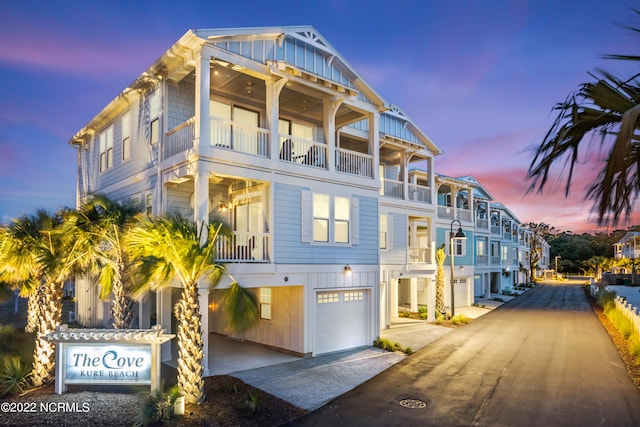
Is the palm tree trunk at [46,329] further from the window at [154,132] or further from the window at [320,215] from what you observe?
the window at [320,215]

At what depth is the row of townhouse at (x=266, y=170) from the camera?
12.9 metres

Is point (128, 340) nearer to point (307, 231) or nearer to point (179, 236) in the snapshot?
point (179, 236)

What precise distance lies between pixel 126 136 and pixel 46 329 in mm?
Answer: 8821

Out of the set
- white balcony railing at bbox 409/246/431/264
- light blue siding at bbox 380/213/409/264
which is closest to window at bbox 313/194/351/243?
light blue siding at bbox 380/213/409/264

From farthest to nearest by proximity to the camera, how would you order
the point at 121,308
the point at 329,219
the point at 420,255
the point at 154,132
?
the point at 420,255 < the point at 329,219 < the point at 154,132 < the point at 121,308

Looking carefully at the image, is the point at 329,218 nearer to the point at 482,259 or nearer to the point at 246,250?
the point at 246,250

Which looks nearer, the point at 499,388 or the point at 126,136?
the point at 499,388

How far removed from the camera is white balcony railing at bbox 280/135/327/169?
587 inches

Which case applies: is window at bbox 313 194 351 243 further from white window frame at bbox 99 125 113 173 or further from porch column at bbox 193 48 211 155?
white window frame at bbox 99 125 113 173

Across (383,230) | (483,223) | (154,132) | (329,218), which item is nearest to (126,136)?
(154,132)

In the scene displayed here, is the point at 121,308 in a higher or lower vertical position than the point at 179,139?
lower

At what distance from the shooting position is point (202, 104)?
12258 mm

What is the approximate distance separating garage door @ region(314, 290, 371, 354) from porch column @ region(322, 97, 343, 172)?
15.5 feet

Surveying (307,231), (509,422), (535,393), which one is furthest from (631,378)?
(307,231)
